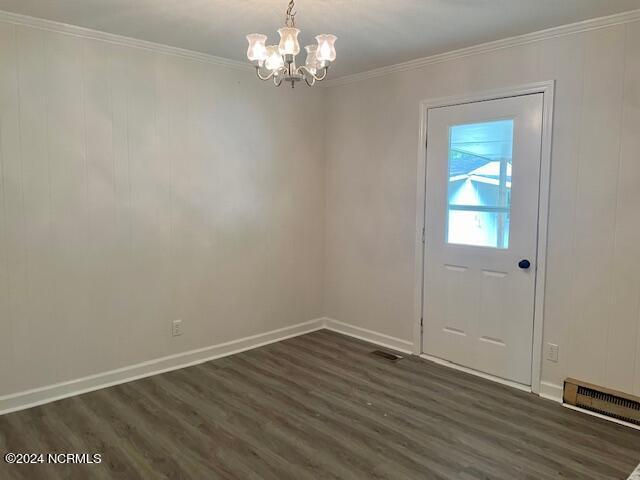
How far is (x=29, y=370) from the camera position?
3062 mm

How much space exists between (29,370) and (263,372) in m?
1.60

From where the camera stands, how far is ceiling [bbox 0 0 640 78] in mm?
2686

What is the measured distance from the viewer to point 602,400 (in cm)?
297

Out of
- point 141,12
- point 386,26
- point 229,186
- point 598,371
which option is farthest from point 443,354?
point 141,12

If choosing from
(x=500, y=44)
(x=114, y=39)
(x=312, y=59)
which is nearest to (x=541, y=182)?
(x=500, y=44)

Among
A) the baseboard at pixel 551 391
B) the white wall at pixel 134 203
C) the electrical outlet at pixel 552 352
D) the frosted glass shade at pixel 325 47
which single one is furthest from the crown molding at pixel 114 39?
the baseboard at pixel 551 391

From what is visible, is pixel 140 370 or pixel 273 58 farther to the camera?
pixel 140 370

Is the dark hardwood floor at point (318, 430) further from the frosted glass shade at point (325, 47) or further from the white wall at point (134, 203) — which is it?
the frosted glass shade at point (325, 47)

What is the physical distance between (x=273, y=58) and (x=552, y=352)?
2680 millimetres

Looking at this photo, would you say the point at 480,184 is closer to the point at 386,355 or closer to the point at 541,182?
the point at 541,182

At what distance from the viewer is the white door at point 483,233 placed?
10.8ft

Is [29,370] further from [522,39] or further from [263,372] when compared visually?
[522,39]

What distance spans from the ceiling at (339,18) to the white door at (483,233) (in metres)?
0.55

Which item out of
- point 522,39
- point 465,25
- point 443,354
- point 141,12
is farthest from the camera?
point 443,354
